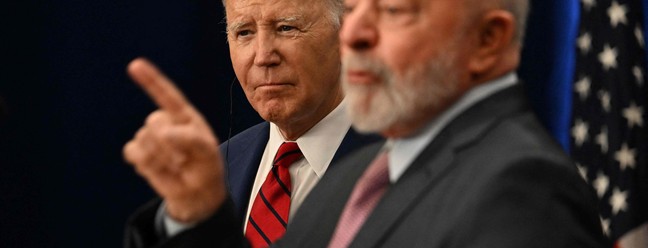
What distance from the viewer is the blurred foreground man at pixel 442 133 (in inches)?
47.4

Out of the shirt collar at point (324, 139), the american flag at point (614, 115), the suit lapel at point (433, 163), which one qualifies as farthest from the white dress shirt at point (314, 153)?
the suit lapel at point (433, 163)

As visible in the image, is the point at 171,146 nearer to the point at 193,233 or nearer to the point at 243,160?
the point at 193,233

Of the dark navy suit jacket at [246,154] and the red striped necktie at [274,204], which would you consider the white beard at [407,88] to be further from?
the red striped necktie at [274,204]

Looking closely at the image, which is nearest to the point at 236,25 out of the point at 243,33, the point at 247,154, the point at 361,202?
the point at 243,33

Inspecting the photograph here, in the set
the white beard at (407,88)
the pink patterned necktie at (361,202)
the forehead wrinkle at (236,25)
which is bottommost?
the forehead wrinkle at (236,25)

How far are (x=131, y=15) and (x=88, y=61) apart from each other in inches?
7.6

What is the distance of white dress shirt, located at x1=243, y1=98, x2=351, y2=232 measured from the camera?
7.34 feet

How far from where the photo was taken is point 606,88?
100.0 inches

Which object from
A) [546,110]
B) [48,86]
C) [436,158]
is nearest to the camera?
[436,158]

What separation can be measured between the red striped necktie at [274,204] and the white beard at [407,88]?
2.62 ft

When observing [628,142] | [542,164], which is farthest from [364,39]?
[628,142]

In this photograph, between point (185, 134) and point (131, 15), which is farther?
point (131, 15)

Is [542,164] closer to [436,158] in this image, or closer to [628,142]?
[436,158]

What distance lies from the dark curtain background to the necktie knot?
1124mm
